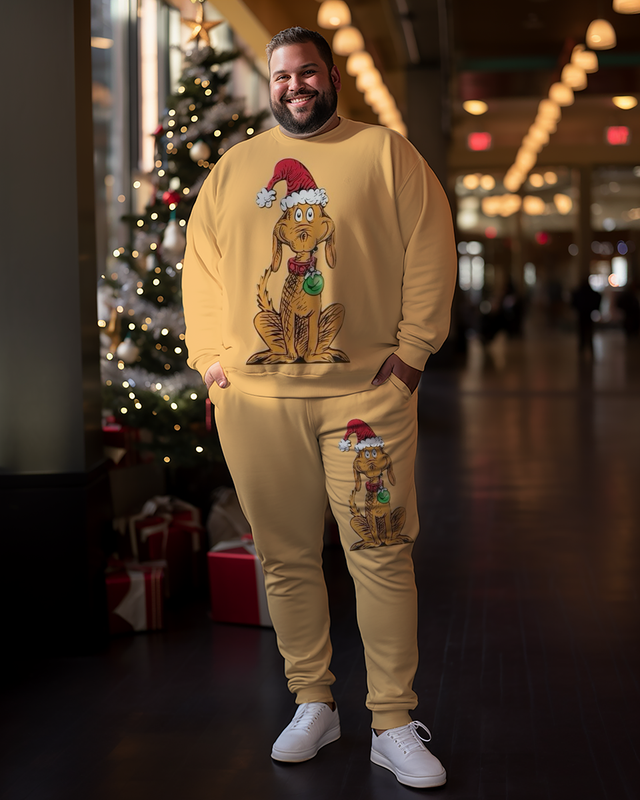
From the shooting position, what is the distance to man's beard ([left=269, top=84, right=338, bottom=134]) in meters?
2.10

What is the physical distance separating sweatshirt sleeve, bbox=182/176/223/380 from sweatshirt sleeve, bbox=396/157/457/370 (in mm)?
468

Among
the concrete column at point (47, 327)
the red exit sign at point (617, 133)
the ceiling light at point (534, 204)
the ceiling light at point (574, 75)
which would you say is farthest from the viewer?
the ceiling light at point (534, 204)

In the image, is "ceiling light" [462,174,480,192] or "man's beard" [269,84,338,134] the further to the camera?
"ceiling light" [462,174,480,192]

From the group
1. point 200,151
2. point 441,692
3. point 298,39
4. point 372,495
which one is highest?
point 200,151

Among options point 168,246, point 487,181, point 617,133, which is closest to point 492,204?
point 487,181

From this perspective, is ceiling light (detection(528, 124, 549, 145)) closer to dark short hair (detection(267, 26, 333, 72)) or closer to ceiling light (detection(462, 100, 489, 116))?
ceiling light (detection(462, 100, 489, 116))

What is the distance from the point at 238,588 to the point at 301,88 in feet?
6.03

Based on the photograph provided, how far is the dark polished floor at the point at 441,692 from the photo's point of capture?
87.0 inches

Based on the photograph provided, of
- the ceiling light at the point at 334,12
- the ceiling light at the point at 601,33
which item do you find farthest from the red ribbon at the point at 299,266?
the ceiling light at the point at 601,33

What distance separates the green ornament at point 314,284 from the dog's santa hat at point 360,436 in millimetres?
307

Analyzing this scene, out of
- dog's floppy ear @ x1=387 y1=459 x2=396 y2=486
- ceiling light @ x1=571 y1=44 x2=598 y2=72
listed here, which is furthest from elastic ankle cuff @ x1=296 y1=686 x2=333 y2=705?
ceiling light @ x1=571 y1=44 x2=598 y2=72

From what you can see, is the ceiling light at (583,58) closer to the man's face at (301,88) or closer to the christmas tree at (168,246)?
the christmas tree at (168,246)

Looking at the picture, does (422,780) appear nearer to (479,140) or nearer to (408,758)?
(408,758)

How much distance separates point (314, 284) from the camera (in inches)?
82.9
